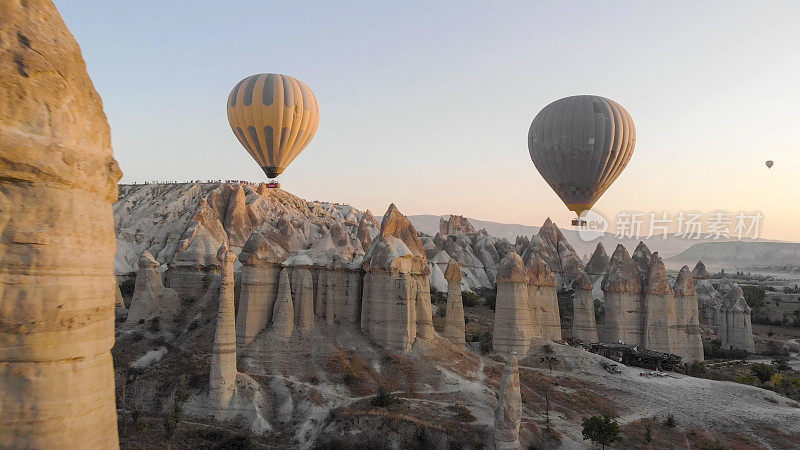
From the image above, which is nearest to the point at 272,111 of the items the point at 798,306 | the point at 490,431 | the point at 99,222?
the point at 490,431

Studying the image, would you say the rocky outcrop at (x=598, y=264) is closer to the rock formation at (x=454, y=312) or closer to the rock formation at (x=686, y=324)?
the rock formation at (x=686, y=324)

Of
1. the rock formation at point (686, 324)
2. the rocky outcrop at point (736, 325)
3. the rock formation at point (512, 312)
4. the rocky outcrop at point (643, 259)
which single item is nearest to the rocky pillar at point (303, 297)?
the rock formation at point (512, 312)

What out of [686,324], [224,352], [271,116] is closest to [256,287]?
[224,352]

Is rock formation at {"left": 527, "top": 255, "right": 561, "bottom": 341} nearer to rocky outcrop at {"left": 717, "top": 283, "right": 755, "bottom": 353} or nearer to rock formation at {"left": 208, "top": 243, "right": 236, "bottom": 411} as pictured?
rocky outcrop at {"left": 717, "top": 283, "right": 755, "bottom": 353}

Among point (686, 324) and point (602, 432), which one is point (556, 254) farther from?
point (602, 432)

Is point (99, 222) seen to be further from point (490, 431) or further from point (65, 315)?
point (490, 431)
